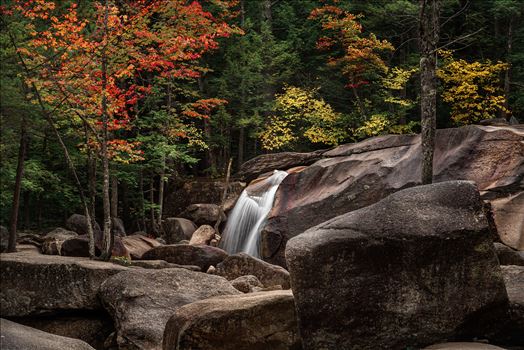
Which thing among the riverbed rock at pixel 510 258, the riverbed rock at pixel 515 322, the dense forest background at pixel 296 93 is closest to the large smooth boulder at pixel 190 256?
the dense forest background at pixel 296 93

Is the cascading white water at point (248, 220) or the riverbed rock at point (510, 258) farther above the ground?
the riverbed rock at point (510, 258)

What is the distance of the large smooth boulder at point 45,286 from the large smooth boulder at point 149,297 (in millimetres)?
424

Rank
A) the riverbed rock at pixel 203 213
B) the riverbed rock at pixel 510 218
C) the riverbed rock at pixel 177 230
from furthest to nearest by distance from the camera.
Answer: the riverbed rock at pixel 203 213 → the riverbed rock at pixel 177 230 → the riverbed rock at pixel 510 218

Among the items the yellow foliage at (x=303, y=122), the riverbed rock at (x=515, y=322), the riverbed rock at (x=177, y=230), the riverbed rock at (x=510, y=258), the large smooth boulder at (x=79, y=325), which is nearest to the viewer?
the riverbed rock at (x=515, y=322)

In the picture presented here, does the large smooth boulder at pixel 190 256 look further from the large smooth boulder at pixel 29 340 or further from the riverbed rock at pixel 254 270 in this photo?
the large smooth boulder at pixel 29 340

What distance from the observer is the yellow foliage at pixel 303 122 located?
76.6 ft

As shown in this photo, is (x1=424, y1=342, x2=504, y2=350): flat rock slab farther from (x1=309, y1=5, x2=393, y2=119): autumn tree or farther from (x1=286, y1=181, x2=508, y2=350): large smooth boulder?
(x1=309, y1=5, x2=393, y2=119): autumn tree

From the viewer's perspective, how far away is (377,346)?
5.90m

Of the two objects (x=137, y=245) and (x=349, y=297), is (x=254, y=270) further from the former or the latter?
(x=349, y=297)

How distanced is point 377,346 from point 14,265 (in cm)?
655

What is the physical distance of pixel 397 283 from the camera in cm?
597

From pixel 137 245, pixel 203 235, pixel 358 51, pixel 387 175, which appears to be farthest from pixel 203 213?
pixel 358 51

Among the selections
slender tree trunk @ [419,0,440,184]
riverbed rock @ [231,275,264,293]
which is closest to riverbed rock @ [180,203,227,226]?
riverbed rock @ [231,275,264,293]

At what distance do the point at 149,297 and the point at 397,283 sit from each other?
4.55 metres
